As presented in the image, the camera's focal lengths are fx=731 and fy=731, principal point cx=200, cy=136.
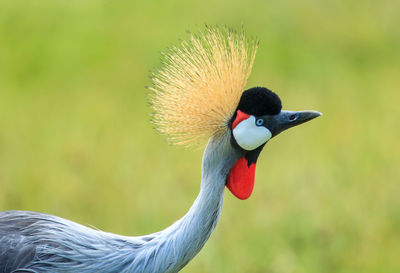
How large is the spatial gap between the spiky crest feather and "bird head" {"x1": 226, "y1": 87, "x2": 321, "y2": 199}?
0.04 meters

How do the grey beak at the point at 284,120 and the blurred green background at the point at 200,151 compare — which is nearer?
the grey beak at the point at 284,120

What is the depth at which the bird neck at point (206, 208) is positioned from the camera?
1786 mm

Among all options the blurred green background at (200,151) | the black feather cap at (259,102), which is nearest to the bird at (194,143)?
the black feather cap at (259,102)

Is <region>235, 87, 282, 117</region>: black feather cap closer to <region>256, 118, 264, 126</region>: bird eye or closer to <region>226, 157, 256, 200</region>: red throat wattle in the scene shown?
<region>256, 118, 264, 126</region>: bird eye

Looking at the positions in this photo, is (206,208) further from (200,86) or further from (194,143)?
(200,86)

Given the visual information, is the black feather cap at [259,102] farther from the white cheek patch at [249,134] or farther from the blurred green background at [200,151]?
the blurred green background at [200,151]

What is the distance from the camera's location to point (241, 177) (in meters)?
1.82

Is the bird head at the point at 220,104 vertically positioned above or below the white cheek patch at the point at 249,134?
above

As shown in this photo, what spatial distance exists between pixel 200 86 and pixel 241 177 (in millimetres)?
250

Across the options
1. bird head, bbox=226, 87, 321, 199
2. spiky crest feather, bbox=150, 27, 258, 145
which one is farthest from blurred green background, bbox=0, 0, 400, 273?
bird head, bbox=226, 87, 321, 199

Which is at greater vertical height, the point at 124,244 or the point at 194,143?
the point at 194,143

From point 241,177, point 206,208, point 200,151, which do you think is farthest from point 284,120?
point 200,151

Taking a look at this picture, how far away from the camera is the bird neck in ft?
5.86

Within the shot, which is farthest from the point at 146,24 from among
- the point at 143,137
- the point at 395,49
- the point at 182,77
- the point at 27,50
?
the point at 182,77
